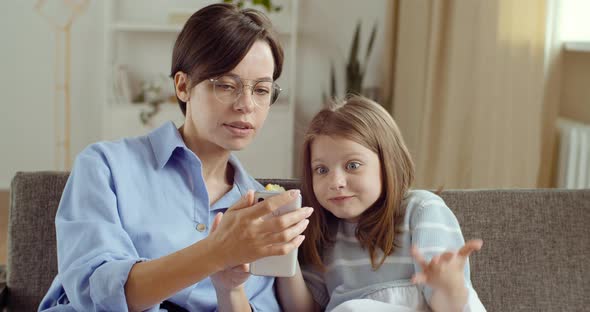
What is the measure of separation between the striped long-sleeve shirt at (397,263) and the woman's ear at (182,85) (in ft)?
1.46

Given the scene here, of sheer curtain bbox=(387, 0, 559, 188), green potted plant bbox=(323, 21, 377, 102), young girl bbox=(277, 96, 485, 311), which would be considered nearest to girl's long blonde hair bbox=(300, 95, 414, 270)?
young girl bbox=(277, 96, 485, 311)

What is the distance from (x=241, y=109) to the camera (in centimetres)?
156

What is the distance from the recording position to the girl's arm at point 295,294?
5.43ft

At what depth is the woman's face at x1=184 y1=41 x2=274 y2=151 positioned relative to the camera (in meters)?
1.57

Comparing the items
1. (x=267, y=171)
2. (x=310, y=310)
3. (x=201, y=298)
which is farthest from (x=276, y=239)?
(x=267, y=171)

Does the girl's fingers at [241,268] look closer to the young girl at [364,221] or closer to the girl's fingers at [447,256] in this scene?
the young girl at [364,221]

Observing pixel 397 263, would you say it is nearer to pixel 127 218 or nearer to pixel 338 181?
pixel 338 181

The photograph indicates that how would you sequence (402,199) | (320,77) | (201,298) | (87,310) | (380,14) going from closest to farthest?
(87,310)
(201,298)
(402,199)
(380,14)
(320,77)

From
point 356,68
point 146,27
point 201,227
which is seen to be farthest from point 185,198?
point 146,27

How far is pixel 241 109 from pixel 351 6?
3.69 meters

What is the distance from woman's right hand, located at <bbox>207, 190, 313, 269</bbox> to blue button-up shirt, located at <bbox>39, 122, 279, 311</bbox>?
21cm

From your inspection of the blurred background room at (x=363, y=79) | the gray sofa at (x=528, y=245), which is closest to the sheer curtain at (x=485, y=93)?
the blurred background room at (x=363, y=79)

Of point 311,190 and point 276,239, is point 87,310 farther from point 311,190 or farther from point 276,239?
point 311,190

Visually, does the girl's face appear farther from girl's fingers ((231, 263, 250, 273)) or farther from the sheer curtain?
the sheer curtain
